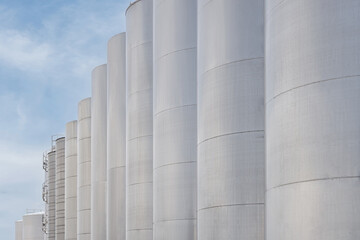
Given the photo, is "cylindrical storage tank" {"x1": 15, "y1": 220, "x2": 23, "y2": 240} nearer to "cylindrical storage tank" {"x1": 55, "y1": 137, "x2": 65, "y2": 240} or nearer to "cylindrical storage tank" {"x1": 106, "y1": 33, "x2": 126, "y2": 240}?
"cylindrical storage tank" {"x1": 55, "y1": 137, "x2": 65, "y2": 240}

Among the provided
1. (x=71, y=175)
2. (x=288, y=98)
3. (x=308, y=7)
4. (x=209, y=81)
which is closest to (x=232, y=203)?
(x=209, y=81)

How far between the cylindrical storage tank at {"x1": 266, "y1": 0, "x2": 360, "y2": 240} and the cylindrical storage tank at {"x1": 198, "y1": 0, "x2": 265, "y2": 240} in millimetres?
2948

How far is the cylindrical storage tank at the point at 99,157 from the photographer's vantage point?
37781mm

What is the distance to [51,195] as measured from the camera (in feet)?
187

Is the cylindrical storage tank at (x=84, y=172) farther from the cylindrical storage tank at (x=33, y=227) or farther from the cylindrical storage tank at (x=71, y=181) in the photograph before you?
the cylindrical storage tank at (x=33, y=227)

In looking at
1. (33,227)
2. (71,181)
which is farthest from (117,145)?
(33,227)

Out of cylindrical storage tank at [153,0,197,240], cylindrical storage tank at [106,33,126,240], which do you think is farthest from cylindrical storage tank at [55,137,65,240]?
cylindrical storage tank at [153,0,197,240]

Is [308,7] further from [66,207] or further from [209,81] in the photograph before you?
[66,207]

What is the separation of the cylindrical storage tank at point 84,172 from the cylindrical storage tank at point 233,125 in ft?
74.5

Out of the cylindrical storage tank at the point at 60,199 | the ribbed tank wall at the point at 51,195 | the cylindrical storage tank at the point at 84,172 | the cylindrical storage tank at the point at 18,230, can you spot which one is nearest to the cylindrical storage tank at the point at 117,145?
the cylindrical storage tank at the point at 84,172

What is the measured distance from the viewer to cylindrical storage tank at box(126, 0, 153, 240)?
92.6ft

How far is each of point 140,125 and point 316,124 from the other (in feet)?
49.1

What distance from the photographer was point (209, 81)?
20.4 meters

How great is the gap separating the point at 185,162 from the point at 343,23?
34.3 feet
